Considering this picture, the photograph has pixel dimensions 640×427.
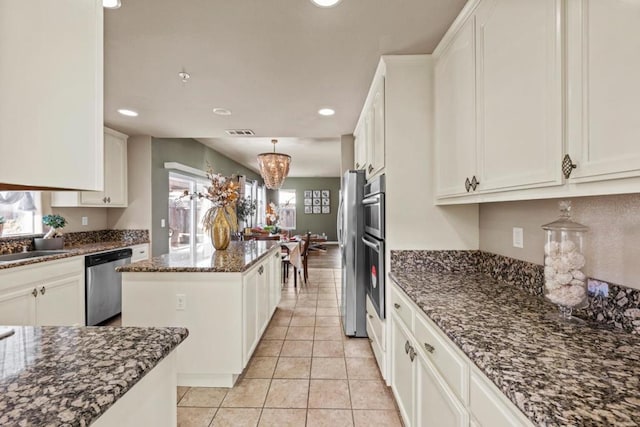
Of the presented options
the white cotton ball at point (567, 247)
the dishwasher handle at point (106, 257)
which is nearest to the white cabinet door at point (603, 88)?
the white cotton ball at point (567, 247)

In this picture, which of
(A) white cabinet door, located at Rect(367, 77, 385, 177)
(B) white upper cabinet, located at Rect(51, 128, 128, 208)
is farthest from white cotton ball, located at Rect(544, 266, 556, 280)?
(B) white upper cabinet, located at Rect(51, 128, 128, 208)

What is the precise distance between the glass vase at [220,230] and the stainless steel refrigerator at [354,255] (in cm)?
119

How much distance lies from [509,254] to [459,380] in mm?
1026

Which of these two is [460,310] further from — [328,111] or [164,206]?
[164,206]

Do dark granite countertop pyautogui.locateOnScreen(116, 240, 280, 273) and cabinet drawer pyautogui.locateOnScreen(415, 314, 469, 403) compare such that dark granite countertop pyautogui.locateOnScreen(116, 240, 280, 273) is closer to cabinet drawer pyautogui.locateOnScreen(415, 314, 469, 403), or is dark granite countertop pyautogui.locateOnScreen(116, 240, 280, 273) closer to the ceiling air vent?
cabinet drawer pyautogui.locateOnScreen(415, 314, 469, 403)

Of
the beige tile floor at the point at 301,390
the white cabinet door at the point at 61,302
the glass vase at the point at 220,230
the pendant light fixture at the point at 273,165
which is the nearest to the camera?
the beige tile floor at the point at 301,390

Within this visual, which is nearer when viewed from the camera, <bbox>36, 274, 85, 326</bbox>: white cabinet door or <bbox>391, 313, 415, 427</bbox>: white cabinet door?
<bbox>391, 313, 415, 427</bbox>: white cabinet door

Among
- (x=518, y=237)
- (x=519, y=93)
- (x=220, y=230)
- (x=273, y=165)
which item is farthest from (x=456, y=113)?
(x=273, y=165)

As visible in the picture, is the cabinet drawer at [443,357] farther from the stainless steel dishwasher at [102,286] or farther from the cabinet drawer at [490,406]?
the stainless steel dishwasher at [102,286]

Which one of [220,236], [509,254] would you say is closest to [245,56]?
[220,236]

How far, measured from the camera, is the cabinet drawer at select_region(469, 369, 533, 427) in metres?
0.77

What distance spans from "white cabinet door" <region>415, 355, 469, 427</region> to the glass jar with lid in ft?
1.78

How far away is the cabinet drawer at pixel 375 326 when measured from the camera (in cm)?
229

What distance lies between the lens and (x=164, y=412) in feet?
3.11
